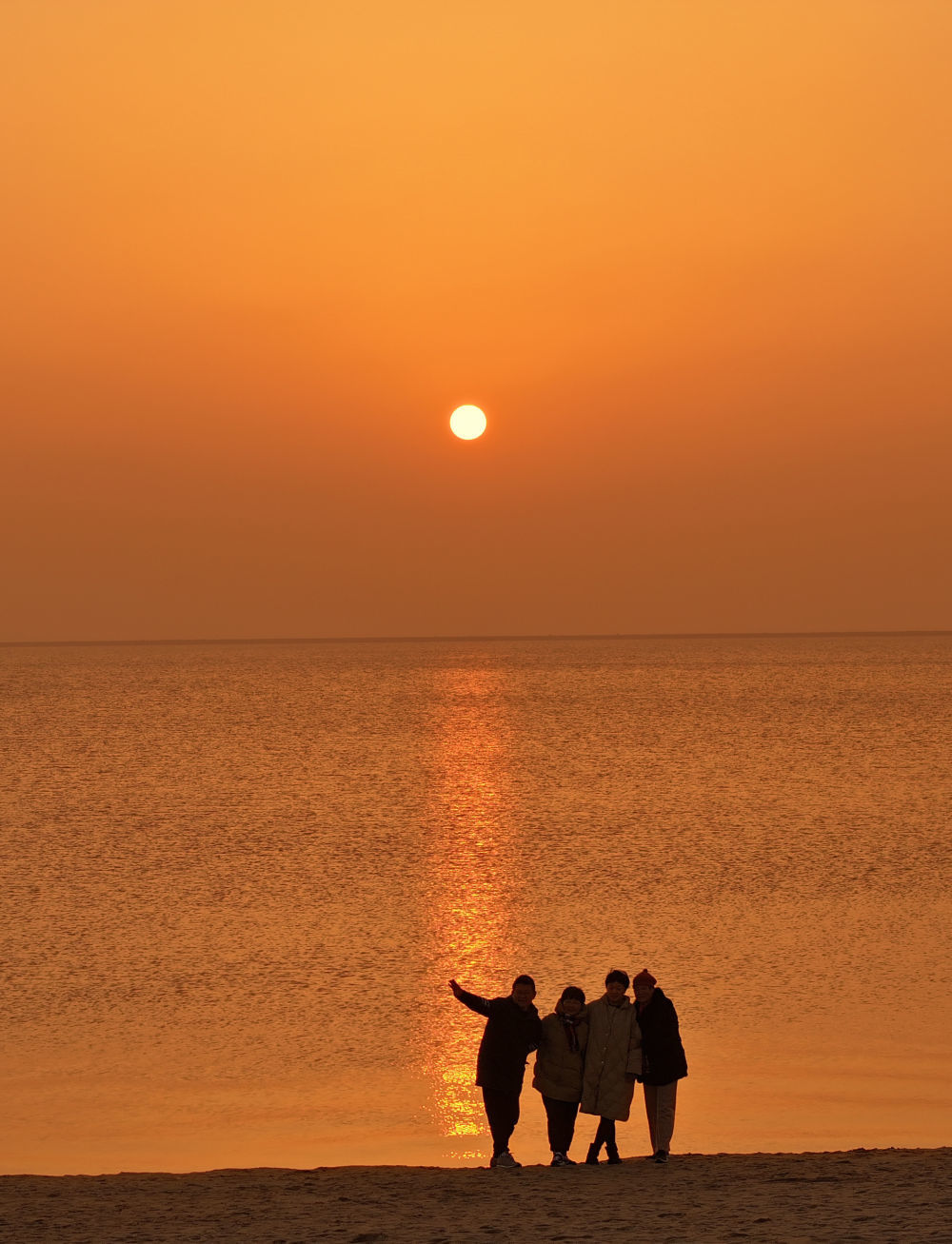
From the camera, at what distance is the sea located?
54.4 feet

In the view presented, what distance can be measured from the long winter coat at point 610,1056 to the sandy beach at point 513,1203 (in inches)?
24.6

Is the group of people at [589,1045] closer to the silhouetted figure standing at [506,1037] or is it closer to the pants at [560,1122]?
the silhouetted figure standing at [506,1037]

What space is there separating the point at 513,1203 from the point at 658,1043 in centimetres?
177

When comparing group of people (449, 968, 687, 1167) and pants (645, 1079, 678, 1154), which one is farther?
pants (645, 1079, 678, 1154)

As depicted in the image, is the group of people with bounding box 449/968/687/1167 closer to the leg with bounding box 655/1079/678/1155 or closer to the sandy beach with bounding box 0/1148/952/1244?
the leg with bounding box 655/1079/678/1155

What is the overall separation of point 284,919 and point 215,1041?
9.76 metres

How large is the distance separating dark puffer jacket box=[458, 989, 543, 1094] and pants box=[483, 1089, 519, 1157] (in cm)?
15

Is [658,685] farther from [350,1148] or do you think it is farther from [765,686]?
[350,1148]

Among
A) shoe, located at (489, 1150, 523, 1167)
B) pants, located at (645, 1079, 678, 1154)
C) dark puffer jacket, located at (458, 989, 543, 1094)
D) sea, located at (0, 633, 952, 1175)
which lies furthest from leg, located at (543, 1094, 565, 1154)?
sea, located at (0, 633, 952, 1175)

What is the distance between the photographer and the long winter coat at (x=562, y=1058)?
490 inches

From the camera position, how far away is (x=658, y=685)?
172 m

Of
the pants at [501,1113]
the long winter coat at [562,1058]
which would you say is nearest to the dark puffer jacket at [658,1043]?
the long winter coat at [562,1058]

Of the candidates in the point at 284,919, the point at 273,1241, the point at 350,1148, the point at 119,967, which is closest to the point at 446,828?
the point at 284,919

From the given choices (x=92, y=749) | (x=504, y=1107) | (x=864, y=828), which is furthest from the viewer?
(x=92, y=749)
